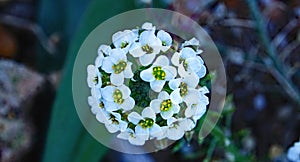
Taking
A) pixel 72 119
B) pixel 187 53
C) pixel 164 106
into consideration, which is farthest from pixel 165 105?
pixel 72 119

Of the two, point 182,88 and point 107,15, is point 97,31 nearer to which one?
point 107,15

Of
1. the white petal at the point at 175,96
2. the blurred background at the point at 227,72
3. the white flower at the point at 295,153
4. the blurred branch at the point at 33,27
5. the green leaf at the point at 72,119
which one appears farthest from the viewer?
the blurred branch at the point at 33,27

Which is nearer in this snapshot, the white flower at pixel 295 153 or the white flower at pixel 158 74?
the white flower at pixel 158 74

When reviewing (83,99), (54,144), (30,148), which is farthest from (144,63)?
(30,148)

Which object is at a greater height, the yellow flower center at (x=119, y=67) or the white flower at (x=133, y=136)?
the yellow flower center at (x=119, y=67)

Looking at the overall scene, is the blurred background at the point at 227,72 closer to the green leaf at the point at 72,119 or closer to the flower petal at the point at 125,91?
the green leaf at the point at 72,119

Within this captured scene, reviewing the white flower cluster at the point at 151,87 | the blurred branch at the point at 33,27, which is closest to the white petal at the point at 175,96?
the white flower cluster at the point at 151,87
